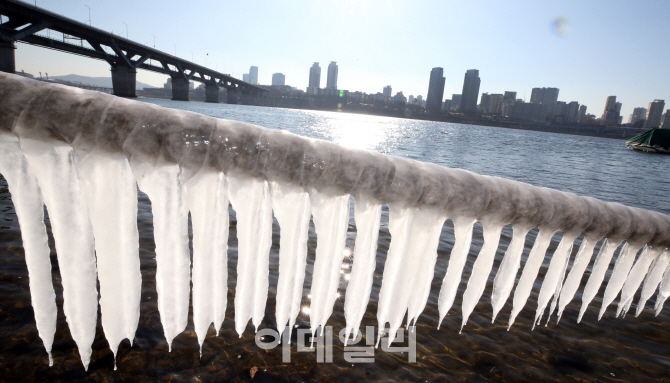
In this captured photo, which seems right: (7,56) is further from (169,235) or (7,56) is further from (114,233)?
(169,235)

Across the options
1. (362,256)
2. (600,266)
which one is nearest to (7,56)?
(362,256)

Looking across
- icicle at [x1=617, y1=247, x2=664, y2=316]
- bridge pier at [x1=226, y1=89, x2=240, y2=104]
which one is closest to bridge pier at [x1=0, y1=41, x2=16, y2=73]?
icicle at [x1=617, y1=247, x2=664, y2=316]

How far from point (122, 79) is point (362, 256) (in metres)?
100

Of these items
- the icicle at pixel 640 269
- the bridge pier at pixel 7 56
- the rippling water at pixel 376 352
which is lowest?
the rippling water at pixel 376 352

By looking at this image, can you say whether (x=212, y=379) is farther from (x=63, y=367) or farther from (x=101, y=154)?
(x=101, y=154)

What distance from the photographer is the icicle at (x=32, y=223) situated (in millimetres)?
1621

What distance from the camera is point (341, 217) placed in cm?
197

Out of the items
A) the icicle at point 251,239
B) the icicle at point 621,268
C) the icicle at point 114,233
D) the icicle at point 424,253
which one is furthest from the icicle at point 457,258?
the icicle at point 114,233

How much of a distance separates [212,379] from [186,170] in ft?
8.73

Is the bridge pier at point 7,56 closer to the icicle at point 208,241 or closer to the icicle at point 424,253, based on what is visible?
the icicle at point 208,241

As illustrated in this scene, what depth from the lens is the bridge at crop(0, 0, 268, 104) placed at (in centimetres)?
5306

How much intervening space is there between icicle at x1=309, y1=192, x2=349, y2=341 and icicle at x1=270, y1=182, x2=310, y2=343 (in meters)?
0.08

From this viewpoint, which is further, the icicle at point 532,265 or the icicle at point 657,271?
the icicle at point 657,271

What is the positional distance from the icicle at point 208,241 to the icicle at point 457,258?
1.40 meters
